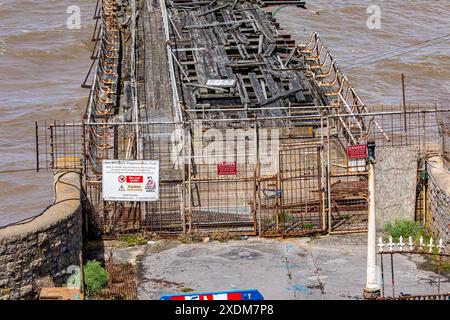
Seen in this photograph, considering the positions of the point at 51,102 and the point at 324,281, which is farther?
the point at 51,102

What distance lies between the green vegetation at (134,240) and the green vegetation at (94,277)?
69.4 inches

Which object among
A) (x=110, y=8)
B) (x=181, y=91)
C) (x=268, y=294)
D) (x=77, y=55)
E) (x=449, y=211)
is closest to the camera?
(x=268, y=294)

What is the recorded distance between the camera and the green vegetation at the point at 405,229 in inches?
805

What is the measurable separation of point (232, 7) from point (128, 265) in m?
17.0

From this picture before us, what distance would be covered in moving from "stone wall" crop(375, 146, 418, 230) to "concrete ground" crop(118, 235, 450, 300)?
2.63 feet

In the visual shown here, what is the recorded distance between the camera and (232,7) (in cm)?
3472

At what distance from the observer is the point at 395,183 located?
69.0 feet

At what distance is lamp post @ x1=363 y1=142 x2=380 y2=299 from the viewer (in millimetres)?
16391

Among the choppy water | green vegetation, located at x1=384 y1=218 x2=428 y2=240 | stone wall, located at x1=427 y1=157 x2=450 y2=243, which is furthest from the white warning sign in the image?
the choppy water

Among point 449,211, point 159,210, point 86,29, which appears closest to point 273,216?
point 159,210

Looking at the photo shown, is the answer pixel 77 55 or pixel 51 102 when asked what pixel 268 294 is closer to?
pixel 51 102

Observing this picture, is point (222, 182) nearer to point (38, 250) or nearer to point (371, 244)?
point (38, 250)

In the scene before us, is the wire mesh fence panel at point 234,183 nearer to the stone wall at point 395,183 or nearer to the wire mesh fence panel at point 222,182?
the wire mesh fence panel at point 222,182

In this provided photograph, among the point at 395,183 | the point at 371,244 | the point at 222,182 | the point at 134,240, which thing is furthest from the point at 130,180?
the point at 371,244
